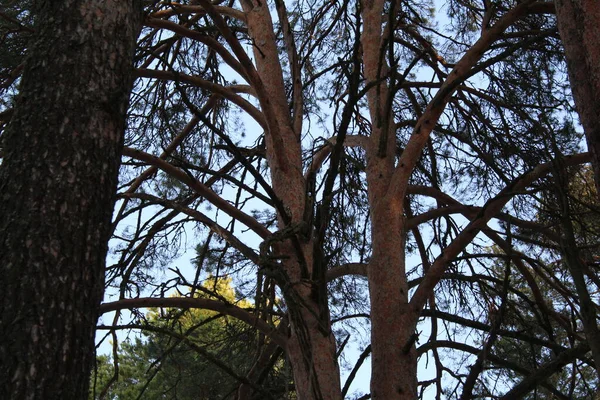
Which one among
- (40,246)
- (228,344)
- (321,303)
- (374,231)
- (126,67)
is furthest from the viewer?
(228,344)

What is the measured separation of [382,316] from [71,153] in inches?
89.0

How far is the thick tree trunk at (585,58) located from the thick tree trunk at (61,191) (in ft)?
5.47

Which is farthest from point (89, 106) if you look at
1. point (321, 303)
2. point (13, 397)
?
point (321, 303)

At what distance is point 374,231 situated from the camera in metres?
4.31

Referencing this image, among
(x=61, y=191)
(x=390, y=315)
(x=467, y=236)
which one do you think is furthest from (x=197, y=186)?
(x=61, y=191)

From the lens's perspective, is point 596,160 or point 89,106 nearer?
point 89,106

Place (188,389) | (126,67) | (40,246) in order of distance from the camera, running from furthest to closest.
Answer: (188,389) < (126,67) < (40,246)

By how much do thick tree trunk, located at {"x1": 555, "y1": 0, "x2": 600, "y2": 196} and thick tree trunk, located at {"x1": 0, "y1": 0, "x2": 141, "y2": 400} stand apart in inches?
65.7

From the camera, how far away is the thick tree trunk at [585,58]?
258 centimetres

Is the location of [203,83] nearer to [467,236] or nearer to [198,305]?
[198,305]

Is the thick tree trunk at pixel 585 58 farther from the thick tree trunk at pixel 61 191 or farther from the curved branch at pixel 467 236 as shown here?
the thick tree trunk at pixel 61 191

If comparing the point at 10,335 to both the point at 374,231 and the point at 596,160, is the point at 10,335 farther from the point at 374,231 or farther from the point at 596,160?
the point at 374,231

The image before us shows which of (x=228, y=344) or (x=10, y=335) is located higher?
(x=228, y=344)

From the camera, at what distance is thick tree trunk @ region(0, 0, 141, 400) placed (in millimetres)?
1831
